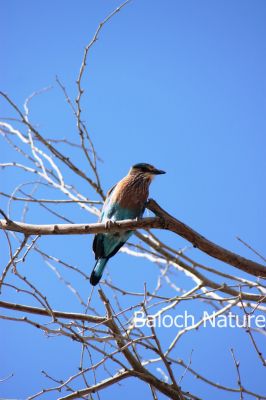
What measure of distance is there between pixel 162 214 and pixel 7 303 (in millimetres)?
1033

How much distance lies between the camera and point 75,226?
3.28 m

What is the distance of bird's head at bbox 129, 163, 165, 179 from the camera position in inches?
195

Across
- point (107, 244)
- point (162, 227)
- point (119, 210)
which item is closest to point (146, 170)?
point (119, 210)

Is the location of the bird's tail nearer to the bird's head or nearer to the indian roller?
the indian roller

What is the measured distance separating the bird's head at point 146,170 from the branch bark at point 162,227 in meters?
1.54

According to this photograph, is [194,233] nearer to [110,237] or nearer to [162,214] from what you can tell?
[162,214]

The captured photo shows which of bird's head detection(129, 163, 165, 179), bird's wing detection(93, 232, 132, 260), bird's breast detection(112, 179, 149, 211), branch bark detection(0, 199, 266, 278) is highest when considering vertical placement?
bird's head detection(129, 163, 165, 179)

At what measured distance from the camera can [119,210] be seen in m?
4.59

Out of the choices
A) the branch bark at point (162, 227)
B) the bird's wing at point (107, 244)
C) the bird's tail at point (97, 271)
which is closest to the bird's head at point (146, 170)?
the bird's wing at point (107, 244)

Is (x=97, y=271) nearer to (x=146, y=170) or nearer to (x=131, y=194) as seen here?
(x=131, y=194)

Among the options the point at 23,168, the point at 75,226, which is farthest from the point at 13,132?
the point at 75,226

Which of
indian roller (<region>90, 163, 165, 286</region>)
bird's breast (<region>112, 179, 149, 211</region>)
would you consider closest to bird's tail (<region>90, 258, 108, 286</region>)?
indian roller (<region>90, 163, 165, 286</region>)

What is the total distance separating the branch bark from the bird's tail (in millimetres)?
1235

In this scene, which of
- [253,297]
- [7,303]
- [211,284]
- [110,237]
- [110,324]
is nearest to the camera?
[7,303]
